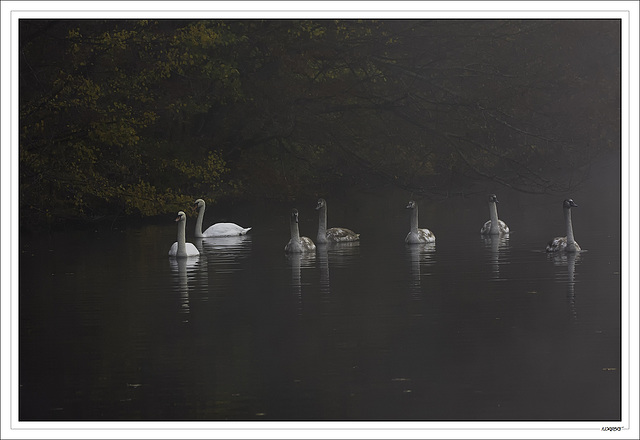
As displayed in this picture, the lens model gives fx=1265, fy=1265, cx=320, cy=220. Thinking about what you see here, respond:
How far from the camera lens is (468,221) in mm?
37344

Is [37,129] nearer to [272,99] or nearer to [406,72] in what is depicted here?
[272,99]

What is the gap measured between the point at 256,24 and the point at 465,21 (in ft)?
21.6

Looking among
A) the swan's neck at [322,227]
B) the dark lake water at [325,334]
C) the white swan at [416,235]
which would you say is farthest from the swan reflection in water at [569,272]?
the swan's neck at [322,227]

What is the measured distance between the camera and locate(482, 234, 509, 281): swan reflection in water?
22.3 m

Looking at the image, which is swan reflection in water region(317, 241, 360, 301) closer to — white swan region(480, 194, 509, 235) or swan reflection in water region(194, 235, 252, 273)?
swan reflection in water region(194, 235, 252, 273)

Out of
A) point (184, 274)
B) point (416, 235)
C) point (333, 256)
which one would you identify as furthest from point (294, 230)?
point (184, 274)

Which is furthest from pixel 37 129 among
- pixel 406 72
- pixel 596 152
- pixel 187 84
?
pixel 596 152

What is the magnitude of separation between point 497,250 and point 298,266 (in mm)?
4650

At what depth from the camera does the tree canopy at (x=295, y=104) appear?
3158 centimetres

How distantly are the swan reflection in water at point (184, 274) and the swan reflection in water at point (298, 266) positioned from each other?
163cm

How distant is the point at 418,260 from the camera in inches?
964

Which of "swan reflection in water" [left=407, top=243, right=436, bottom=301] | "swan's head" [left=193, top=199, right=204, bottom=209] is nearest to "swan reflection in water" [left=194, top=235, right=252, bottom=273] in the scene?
"swan's head" [left=193, top=199, right=204, bottom=209]

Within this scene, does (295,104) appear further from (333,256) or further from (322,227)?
(333,256)

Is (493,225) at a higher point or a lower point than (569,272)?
higher
